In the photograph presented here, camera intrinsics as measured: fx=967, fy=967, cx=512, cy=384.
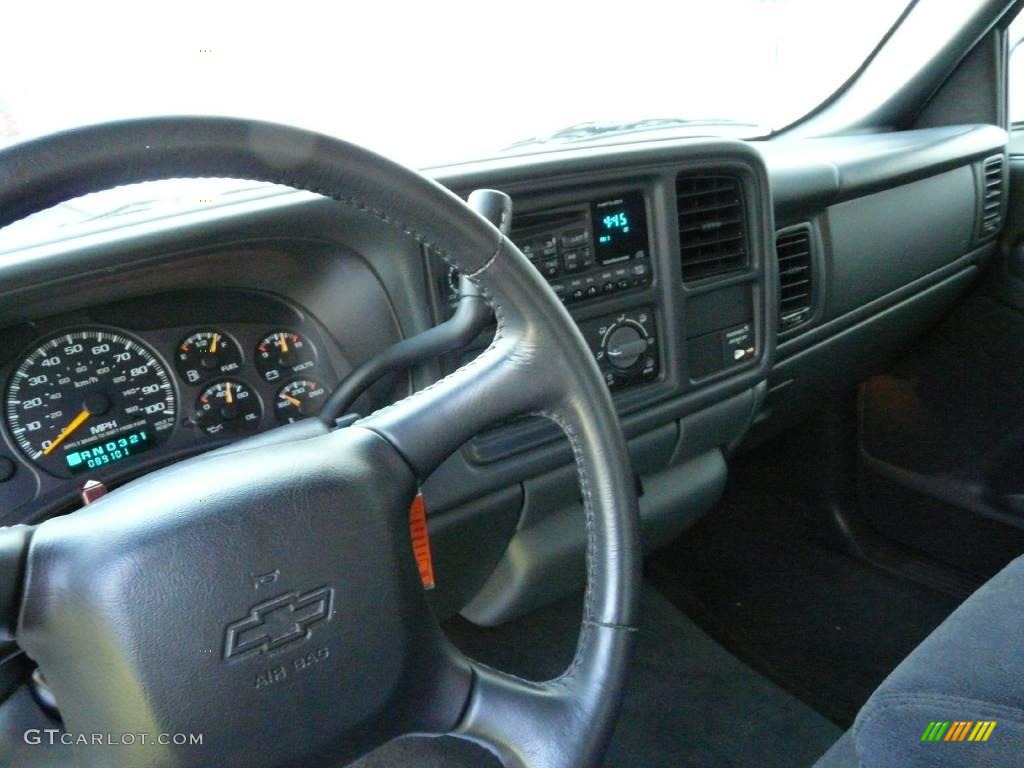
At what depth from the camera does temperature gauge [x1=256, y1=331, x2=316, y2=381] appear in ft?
3.95

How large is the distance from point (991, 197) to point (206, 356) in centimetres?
199

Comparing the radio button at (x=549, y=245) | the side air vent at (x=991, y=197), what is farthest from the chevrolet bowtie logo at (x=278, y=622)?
the side air vent at (x=991, y=197)

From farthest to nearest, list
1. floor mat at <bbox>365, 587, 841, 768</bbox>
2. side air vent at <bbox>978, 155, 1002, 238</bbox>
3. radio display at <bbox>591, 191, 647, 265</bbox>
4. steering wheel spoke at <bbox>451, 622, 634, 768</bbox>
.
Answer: side air vent at <bbox>978, 155, 1002, 238</bbox>, floor mat at <bbox>365, 587, 841, 768</bbox>, radio display at <bbox>591, 191, 647, 265</bbox>, steering wheel spoke at <bbox>451, 622, 634, 768</bbox>

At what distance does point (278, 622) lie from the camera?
785 millimetres

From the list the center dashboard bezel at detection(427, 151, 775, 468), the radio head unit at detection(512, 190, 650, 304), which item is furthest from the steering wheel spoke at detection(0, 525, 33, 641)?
the radio head unit at detection(512, 190, 650, 304)

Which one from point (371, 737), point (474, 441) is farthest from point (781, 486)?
point (371, 737)

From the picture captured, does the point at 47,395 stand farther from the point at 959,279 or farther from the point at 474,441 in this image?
the point at 959,279

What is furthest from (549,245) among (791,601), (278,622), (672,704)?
(791,601)

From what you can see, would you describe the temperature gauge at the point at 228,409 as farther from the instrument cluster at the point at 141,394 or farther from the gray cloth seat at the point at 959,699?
the gray cloth seat at the point at 959,699

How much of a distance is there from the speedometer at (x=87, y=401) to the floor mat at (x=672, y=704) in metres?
0.86

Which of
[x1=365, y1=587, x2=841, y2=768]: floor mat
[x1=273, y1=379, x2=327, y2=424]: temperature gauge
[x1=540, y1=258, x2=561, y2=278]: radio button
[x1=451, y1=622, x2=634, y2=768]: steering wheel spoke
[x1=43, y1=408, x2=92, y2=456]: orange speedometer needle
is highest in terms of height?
[x1=540, y1=258, x2=561, y2=278]: radio button

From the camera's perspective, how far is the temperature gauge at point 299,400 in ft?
4.01

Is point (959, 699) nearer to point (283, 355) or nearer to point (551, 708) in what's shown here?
point (551, 708)

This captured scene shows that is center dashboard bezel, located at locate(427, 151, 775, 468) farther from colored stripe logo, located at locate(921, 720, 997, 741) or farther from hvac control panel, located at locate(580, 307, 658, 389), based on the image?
colored stripe logo, located at locate(921, 720, 997, 741)
